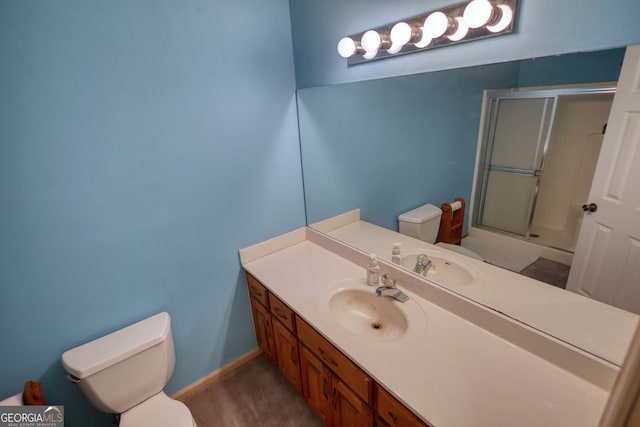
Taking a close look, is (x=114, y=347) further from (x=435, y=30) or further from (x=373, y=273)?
(x=435, y=30)

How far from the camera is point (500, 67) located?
980mm

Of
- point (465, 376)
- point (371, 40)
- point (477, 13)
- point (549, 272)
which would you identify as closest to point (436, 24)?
point (477, 13)

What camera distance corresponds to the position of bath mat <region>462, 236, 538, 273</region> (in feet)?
3.61

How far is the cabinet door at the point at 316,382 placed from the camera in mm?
1296

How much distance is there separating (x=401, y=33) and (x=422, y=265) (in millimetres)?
1018

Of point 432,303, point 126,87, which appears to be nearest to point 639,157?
point 432,303

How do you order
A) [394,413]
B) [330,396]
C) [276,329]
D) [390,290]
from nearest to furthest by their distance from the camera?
[394,413]
[330,396]
[390,290]
[276,329]

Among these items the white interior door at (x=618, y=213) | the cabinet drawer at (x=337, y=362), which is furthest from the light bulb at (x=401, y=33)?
the cabinet drawer at (x=337, y=362)

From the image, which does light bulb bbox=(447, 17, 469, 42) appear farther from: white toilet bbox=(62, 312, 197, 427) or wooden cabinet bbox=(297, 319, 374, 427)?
white toilet bbox=(62, 312, 197, 427)

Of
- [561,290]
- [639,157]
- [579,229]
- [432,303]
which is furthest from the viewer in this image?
[432,303]

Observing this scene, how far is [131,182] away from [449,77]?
1483 mm

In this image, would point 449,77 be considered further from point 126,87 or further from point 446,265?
point 126,87

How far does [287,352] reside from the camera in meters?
1.58

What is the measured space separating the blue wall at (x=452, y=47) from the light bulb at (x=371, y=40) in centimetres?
8
